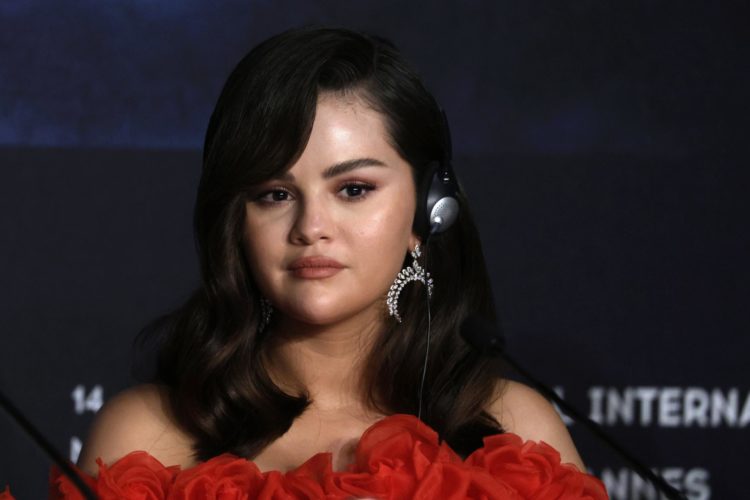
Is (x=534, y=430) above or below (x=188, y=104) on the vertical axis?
below

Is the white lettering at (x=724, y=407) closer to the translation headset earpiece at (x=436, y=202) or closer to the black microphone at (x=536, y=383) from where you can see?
the translation headset earpiece at (x=436, y=202)

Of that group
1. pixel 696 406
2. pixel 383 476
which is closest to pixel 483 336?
pixel 383 476

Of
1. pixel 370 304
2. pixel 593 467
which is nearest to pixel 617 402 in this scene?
pixel 593 467

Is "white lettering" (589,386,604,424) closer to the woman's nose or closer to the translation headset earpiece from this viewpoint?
the translation headset earpiece

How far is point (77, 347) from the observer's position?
2590 mm

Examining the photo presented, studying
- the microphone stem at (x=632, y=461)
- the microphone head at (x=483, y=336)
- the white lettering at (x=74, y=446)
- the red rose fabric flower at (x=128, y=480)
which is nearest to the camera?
the microphone stem at (x=632, y=461)

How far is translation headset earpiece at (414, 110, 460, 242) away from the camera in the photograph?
185 cm

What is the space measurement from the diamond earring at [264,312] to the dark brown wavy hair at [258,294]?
0.01 meters

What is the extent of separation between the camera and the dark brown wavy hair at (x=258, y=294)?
1.76 metres

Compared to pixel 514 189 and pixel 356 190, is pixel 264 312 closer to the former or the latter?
pixel 356 190

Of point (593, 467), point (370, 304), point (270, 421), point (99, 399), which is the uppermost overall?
point (370, 304)

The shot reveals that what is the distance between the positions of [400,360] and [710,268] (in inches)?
39.3

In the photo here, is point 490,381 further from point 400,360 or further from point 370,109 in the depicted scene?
point 370,109

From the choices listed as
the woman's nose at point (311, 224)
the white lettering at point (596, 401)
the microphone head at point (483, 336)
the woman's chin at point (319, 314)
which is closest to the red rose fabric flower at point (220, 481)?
the woman's chin at point (319, 314)
